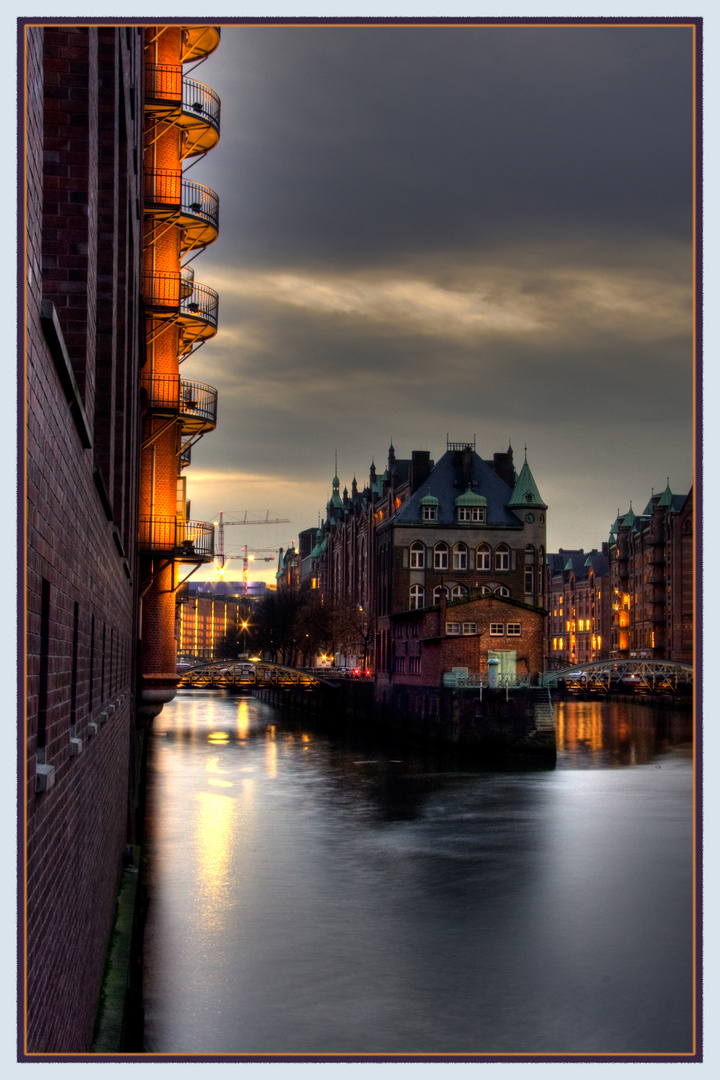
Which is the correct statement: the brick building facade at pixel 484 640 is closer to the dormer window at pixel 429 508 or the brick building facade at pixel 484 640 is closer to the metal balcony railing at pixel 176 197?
the dormer window at pixel 429 508

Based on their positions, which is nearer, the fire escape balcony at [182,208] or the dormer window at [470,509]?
the fire escape balcony at [182,208]

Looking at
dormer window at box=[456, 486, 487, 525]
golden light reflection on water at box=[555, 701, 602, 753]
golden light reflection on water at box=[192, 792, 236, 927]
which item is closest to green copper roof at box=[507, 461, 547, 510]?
dormer window at box=[456, 486, 487, 525]

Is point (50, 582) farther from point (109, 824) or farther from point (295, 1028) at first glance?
point (295, 1028)

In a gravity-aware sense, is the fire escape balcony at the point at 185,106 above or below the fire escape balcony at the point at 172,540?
above

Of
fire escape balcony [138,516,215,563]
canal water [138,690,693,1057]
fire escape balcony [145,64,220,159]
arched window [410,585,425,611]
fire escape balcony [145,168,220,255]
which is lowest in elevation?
canal water [138,690,693,1057]

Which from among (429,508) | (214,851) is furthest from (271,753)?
(214,851)

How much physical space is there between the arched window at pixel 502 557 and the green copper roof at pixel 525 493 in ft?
10.3

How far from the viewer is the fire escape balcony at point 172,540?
103 feet

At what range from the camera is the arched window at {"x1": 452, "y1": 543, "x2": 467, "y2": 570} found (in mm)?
83125

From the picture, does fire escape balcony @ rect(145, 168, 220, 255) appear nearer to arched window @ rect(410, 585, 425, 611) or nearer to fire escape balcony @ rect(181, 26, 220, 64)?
fire escape balcony @ rect(181, 26, 220, 64)

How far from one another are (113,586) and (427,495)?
70384 millimetres

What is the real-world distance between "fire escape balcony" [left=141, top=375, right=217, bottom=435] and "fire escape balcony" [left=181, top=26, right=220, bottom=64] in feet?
28.3

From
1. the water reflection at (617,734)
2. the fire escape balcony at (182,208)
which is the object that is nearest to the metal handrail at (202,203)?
the fire escape balcony at (182,208)

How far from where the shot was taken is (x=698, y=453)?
35.0ft
